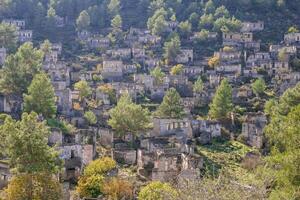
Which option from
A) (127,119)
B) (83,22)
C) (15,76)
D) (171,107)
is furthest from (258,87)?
(83,22)

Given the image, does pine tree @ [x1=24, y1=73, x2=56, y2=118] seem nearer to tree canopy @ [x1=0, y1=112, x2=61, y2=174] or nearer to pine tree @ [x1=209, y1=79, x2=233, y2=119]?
pine tree @ [x1=209, y1=79, x2=233, y2=119]

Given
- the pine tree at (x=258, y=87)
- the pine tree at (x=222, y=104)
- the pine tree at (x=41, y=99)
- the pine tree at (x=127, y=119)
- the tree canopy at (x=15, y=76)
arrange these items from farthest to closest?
the pine tree at (x=258, y=87)
the pine tree at (x=222, y=104)
the tree canopy at (x=15, y=76)
the pine tree at (x=127, y=119)
the pine tree at (x=41, y=99)

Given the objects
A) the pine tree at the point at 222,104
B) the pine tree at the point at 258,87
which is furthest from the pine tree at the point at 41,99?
the pine tree at the point at 258,87

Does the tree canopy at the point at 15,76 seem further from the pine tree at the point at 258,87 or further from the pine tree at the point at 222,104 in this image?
the pine tree at the point at 258,87

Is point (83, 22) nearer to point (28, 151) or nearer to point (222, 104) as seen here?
point (222, 104)

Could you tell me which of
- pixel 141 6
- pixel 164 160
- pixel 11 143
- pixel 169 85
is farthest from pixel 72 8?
pixel 11 143

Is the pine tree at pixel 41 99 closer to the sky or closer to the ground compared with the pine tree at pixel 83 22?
closer to the ground

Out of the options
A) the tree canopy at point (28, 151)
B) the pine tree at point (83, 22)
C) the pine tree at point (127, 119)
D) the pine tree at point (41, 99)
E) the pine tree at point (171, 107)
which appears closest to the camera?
the tree canopy at point (28, 151)

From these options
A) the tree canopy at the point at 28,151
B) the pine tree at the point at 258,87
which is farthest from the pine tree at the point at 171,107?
the tree canopy at the point at 28,151

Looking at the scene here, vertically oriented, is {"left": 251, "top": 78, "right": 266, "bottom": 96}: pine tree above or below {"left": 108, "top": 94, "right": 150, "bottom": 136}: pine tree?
above

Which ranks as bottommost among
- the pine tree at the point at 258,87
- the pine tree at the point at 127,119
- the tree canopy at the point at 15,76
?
the pine tree at the point at 127,119

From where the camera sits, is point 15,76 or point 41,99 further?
point 15,76

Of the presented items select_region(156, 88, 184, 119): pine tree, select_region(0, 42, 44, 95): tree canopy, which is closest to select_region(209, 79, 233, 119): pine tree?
select_region(156, 88, 184, 119): pine tree

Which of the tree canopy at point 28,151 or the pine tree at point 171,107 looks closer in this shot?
the tree canopy at point 28,151
